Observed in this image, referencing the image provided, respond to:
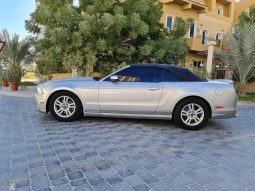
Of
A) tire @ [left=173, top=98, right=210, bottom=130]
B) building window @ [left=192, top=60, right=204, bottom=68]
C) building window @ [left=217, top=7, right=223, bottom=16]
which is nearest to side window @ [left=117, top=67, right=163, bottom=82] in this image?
tire @ [left=173, top=98, right=210, bottom=130]

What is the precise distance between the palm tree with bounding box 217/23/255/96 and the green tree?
3974mm

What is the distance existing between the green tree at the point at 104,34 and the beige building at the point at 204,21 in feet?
19.4

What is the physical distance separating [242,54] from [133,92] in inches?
446

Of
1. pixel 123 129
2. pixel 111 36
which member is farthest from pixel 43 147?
pixel 111 36

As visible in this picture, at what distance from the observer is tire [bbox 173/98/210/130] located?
5.79 metres

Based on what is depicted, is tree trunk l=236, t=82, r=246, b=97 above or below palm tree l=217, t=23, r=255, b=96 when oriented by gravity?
below

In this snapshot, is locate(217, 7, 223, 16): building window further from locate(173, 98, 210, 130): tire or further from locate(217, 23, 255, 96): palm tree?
locate(173, 98, 210, 130): tire

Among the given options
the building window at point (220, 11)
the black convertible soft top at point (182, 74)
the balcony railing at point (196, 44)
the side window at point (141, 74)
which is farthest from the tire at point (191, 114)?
the building window at point (220, 11)

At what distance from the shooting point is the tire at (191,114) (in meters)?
5.79

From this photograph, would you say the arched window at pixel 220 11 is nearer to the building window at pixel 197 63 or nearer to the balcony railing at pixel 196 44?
the balcony railing at pixel 196 44

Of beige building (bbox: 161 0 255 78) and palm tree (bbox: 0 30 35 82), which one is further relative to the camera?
beige building (bbox: 161 0 255 78)

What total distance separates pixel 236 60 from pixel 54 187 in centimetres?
Answer: 1418

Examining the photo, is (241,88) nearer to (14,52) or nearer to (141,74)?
(141,74)

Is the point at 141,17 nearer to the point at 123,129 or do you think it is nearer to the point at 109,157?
the point at 123,129
